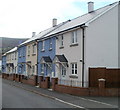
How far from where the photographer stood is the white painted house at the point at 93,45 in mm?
19156

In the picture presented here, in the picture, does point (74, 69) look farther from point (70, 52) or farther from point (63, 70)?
point (63, 70)

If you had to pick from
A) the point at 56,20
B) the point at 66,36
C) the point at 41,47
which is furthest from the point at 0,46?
the point at 66,36

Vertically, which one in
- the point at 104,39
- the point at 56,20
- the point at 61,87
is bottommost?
the point at 61,87

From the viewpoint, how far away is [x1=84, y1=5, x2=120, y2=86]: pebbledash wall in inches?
755

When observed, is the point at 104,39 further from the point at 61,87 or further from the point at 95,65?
the point at 61,87

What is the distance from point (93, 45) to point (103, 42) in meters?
1.07

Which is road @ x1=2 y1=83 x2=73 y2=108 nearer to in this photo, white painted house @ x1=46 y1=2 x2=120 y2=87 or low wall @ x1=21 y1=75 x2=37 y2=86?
white painted house @ x1=46 y1=2 x2=120 y2=87

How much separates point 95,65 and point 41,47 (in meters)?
11.3

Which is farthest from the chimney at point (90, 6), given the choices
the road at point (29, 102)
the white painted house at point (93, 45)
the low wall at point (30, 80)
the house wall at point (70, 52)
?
the road at point (29, 102)

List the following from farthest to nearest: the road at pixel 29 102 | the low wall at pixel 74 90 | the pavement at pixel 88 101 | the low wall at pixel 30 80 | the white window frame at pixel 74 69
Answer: the low wall at pixel 30 80, the white window frame at pixel 74 69, the low wall at pixel 74 90, the pavement at pixel 88 101, the road at pixel 29 102

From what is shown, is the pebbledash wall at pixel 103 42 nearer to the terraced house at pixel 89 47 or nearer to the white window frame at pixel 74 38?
the terraced house at pixel 89 47

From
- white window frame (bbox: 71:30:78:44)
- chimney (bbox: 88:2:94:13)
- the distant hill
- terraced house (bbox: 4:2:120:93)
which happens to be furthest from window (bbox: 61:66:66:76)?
the distant hill

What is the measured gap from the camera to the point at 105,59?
19.7 meters

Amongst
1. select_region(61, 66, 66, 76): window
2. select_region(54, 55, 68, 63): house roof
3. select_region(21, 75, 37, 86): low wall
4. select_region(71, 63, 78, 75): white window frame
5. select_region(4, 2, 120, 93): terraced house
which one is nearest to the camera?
select_region(4, 2, 120, 93): terraced house
